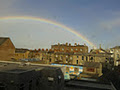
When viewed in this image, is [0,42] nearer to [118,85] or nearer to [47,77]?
[47,77]

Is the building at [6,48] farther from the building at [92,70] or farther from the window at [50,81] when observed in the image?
the window at [50,81]

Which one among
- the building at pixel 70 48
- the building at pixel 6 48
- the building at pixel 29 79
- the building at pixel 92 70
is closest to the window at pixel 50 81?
the building at pixel 29 79

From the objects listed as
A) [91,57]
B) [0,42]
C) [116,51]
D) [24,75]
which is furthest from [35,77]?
[116,51]

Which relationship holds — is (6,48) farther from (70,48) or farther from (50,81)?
(70,48)

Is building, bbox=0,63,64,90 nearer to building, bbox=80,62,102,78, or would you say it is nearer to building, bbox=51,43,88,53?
building, bbox=80,62,102,78

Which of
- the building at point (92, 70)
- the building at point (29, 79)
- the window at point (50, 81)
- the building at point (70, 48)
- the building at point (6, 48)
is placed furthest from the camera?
the building at point (70, 48)

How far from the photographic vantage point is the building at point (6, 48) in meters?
42.9

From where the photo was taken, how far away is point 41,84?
15.2 metres

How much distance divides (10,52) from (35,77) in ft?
121

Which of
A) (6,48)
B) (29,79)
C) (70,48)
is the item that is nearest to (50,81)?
(29,79)

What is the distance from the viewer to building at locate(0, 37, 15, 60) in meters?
42.9

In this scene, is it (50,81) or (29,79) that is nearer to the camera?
(29,79)

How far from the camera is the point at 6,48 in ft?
147

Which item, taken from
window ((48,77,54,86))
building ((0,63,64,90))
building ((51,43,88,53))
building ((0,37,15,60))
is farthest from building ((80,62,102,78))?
building ((51,43,88,53))
